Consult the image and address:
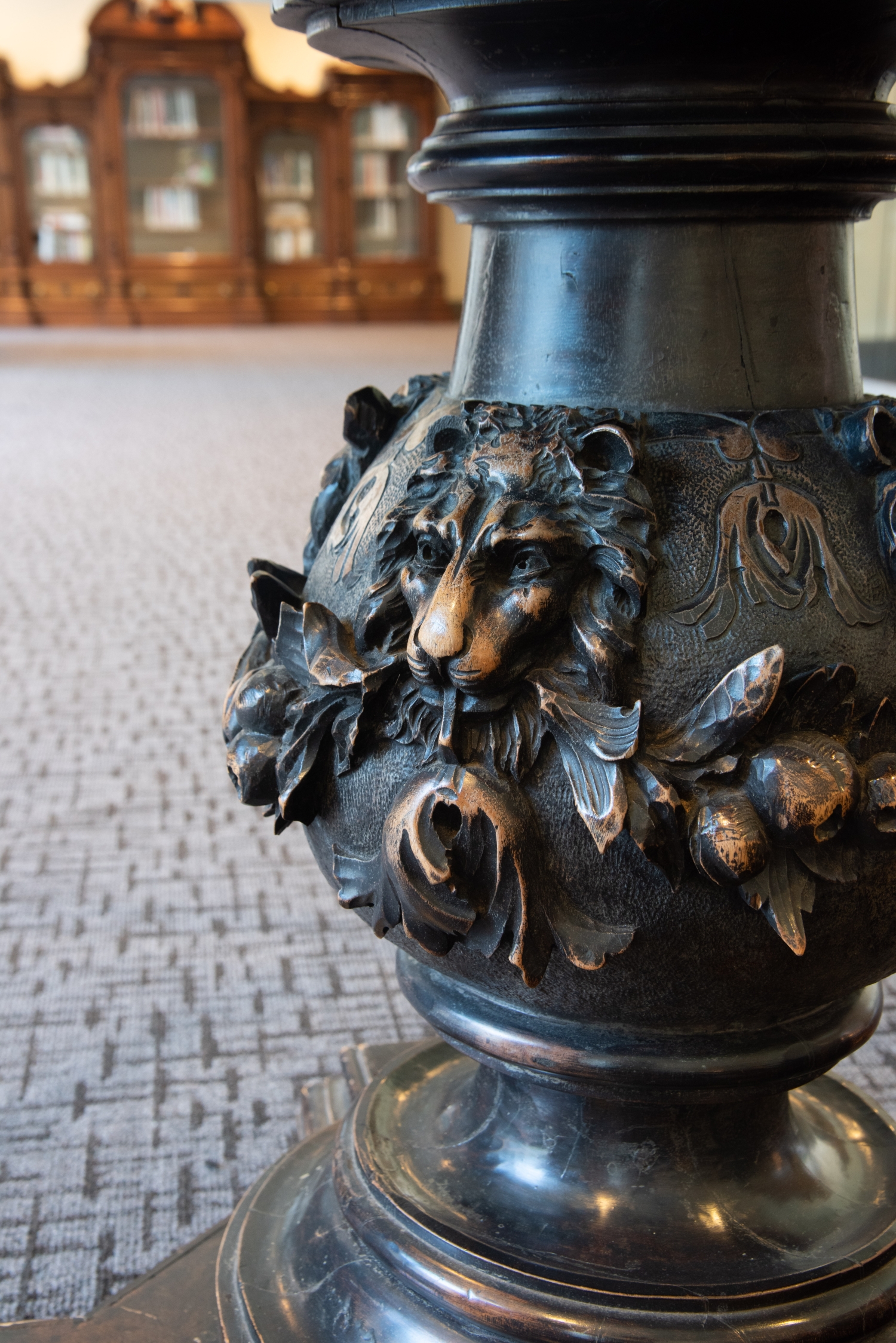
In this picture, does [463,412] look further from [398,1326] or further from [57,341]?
[57,341]

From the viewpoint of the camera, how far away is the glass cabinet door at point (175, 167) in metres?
8.50

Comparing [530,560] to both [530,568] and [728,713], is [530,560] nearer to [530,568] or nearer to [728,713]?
[530,568]

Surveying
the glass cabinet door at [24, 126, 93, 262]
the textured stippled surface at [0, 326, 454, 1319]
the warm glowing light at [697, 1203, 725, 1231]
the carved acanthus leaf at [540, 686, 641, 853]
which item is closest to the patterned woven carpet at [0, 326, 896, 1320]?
the textured stippled surface at [0, 326, 454, 1319]

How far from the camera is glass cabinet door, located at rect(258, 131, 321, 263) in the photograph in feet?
28.9

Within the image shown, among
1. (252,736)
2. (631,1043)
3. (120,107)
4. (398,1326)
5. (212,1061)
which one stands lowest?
(212,1061)

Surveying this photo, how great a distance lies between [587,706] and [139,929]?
98 cm

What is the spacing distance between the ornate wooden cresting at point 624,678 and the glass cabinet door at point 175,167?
8623 millimetres

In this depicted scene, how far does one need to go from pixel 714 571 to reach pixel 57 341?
7.78 m

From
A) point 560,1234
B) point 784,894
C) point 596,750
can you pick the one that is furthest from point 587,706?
point 560,1234

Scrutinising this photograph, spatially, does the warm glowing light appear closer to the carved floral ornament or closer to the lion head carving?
the carved floral ornament

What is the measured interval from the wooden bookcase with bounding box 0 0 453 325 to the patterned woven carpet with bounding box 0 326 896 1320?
5.97 m

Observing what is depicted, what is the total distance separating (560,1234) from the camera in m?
0.79

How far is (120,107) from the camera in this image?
8438mm

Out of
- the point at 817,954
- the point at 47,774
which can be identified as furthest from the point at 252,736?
the point at 47,774
